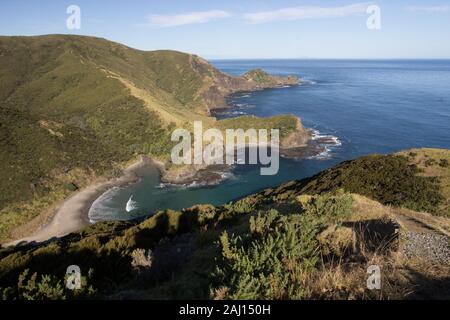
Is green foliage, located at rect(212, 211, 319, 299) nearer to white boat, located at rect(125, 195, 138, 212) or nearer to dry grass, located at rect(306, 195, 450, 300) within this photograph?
dry grass, located at rect(306, 195, 450, 300)

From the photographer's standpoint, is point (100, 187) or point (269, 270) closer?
point (269, 270)

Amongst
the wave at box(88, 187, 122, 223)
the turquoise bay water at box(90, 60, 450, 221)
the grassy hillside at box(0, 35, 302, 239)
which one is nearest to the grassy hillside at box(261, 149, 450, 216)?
the turquoise bay water at box(90, 60, 450, 221)

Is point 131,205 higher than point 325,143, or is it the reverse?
point 325,143

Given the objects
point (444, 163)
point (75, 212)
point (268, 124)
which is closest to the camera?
point (444, 163)

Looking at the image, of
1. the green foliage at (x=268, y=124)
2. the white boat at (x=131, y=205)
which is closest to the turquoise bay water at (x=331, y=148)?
the white boat at (x=131, y=205)

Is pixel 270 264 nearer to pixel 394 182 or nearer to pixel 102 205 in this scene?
pixel 394 182

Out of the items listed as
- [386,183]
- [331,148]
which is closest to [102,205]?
[386,183]

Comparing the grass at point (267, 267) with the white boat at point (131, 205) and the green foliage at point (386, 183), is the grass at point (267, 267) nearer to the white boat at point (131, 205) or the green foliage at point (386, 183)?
the green foliage at point (386, 183)
